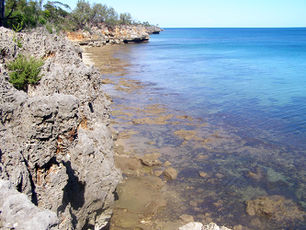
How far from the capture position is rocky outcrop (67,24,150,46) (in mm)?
59844

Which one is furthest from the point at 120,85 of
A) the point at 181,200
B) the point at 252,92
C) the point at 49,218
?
the point at 49,218

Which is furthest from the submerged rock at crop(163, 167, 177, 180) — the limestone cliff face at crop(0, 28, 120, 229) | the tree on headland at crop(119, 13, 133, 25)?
the tree on headland at crop(119, 13, 133, 25)

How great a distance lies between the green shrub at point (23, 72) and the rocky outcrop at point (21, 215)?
2.97 meters

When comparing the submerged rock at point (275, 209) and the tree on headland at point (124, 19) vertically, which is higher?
the tree on headland at point (124, 19)

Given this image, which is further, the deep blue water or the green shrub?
the deep blue water

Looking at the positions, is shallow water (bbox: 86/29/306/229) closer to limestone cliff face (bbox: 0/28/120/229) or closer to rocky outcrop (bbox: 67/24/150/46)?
limestone cliff face (bbox: 0/28/120/229)

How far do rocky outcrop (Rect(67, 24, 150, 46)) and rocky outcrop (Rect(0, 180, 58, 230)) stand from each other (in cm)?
5703

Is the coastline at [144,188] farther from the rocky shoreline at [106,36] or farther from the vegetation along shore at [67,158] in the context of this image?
the rocky shoreline at [106,36]

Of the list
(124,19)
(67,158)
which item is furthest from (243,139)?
(124,19)

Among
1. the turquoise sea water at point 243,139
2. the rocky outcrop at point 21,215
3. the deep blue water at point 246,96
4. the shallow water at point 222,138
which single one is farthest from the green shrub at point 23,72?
the deep blue water at point 246,96

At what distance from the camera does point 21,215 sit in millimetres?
2812

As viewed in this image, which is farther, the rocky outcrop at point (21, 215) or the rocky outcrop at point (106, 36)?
the rocky outcrop at point (106, 36)

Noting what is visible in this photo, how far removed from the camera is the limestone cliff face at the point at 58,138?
4.01 metres

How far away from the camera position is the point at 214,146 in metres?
12.6
